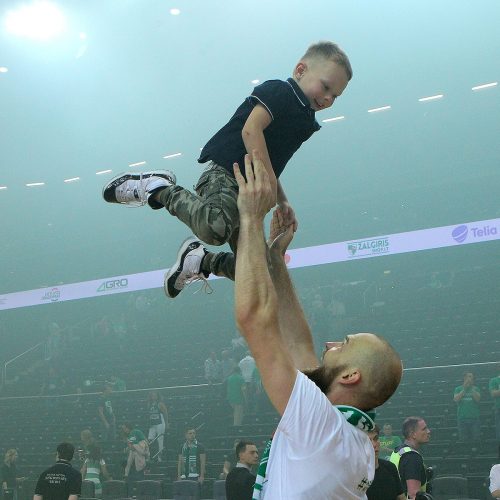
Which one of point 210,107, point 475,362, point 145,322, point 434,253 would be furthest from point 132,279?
point 475,362

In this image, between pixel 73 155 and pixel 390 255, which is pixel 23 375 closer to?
pixel 73 155

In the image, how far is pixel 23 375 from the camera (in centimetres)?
1507

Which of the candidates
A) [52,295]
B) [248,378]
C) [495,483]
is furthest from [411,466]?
[52,295]

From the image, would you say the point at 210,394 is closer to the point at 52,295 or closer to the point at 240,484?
the point at 52,295

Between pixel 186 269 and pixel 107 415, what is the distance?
1140 centimetres

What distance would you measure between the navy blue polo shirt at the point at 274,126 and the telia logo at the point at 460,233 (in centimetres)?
1098

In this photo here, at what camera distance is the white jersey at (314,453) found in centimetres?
191

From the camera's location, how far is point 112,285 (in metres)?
16.0

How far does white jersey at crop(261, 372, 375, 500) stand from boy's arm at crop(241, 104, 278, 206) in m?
0.71

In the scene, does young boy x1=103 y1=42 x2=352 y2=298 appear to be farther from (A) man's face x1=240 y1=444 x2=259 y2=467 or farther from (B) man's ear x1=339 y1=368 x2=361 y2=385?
(A) man's face x1=240 y1=444 x2=259 y2=467

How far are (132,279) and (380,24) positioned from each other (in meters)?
6.81

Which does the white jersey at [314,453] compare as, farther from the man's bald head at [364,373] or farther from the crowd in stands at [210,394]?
the crowd in stands at [210,394]

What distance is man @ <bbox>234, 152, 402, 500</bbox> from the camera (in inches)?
75.7

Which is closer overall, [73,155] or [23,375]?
[23,375]
